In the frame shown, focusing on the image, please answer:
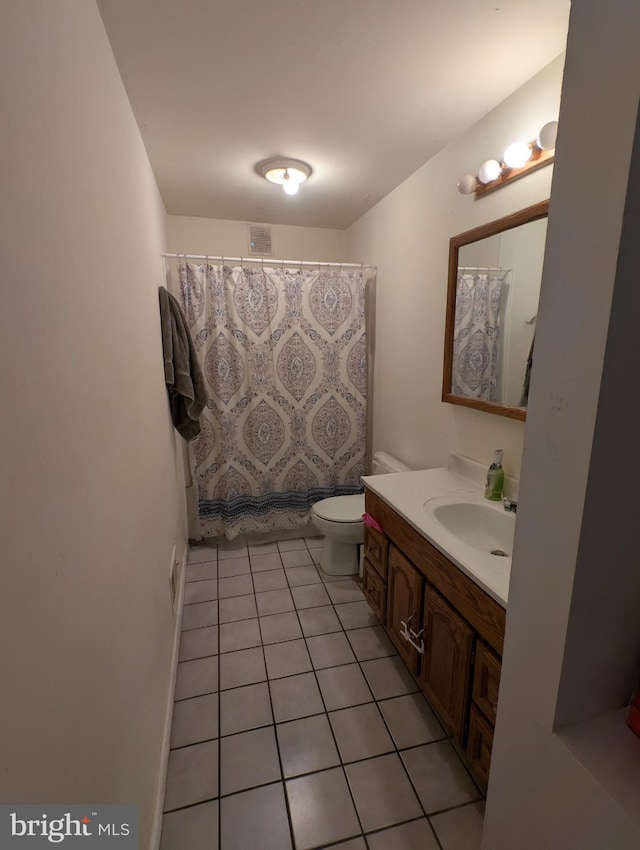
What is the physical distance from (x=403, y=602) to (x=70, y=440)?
1.41m

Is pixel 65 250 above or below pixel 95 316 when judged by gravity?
above

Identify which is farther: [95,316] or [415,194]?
[415,194]

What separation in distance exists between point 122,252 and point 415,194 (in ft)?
5.34

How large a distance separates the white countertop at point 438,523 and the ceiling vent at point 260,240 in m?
2.06

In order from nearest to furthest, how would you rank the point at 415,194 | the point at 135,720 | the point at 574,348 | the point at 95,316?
the point at 574,348 < the point at 95,316 < the point at 135,720 < the point at 415,194

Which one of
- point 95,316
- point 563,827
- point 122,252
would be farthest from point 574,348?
point 122,252

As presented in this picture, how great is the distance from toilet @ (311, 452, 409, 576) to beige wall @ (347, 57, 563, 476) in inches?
6.4

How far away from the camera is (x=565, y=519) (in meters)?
0.59

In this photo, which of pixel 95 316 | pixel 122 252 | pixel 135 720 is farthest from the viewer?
pixel 122 252

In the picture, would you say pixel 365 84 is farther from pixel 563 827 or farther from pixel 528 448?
pixel 563 827

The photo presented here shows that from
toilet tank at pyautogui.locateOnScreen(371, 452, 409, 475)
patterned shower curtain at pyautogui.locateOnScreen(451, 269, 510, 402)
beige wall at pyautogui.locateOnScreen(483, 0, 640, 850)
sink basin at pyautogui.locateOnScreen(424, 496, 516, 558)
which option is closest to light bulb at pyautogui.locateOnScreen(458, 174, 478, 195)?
patterned shower curtain at pyautogui.locateOnScreen(451, 269, 510, 402)

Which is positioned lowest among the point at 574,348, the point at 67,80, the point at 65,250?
the point at 574,348

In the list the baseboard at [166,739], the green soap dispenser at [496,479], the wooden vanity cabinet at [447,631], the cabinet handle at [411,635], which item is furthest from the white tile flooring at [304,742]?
the green soap dispenser at [496,479]

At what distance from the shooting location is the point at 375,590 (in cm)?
189
